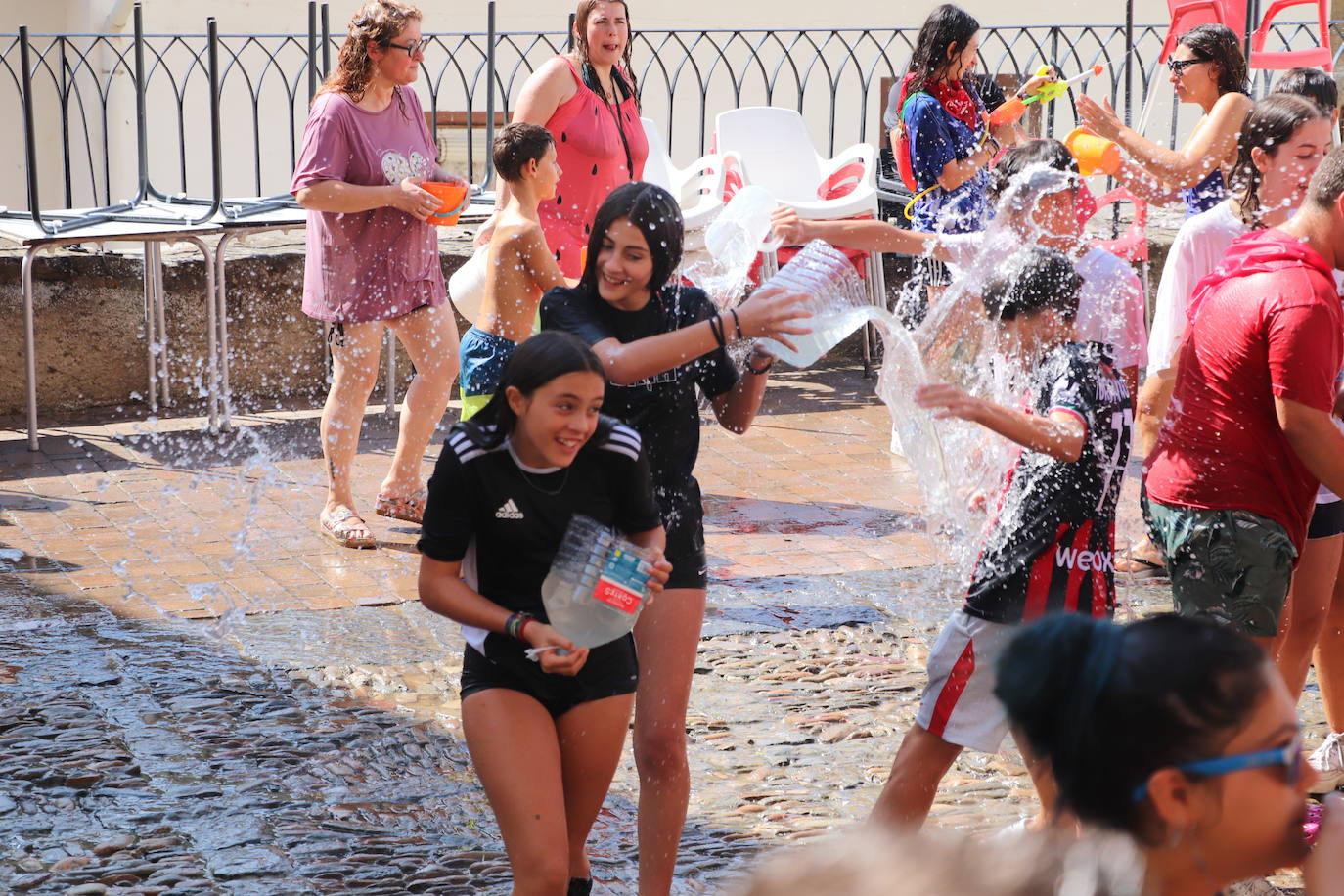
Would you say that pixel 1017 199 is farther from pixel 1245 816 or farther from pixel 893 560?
pixel 1245 816

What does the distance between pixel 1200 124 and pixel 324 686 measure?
3929 mm

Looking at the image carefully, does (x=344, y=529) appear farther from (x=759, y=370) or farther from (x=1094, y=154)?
(x=1094, y=154)

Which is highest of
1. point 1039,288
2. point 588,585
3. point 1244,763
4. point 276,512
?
point 1039,288

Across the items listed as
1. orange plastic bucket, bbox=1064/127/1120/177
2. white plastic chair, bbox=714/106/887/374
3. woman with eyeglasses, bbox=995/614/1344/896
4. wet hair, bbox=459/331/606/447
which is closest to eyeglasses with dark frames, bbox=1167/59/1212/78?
orange plastic bucket, bbox=1064/127/1120/177

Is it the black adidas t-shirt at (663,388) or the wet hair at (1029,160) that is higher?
the wet hair at (1029,160)

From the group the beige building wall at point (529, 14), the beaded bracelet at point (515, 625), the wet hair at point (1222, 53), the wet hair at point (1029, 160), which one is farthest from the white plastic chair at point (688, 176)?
the beaded bracelet at point (515, 625)

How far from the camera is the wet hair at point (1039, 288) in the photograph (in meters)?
3.34

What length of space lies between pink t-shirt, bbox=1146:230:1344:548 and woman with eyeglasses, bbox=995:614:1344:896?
191 centimetres

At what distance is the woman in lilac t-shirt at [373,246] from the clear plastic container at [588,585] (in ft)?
10.6

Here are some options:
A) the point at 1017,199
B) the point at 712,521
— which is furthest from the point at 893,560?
the point at 1017,199

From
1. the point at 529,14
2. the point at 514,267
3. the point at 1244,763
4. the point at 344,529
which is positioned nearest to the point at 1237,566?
the point at 1244,763

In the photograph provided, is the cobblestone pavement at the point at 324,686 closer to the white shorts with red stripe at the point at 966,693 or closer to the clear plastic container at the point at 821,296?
the white shorts with red stripe at the point at 966,693

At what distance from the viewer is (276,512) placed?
6613 millimetres

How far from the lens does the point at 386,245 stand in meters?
6.31
